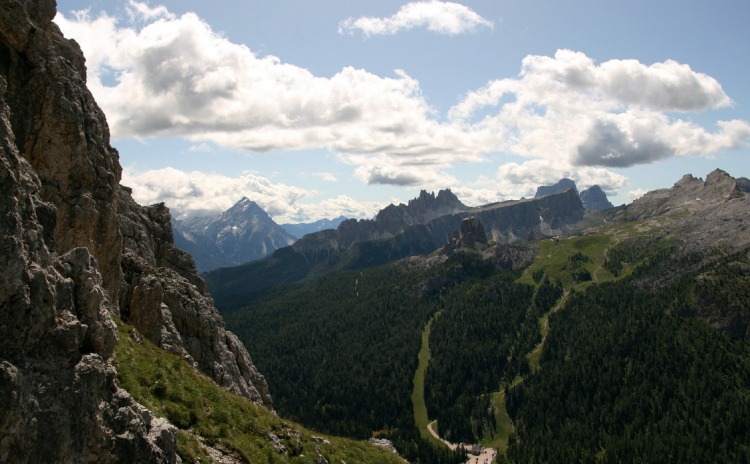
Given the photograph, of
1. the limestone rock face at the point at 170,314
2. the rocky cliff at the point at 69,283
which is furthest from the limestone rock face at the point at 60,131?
the limestone rock face at the point at 170,314

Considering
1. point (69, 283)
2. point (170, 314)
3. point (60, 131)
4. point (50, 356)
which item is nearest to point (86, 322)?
point (69, 283)

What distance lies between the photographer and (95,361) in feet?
71.6

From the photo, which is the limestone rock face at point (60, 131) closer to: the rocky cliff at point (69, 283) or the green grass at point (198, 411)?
the rocky cliff at point (69, 283)

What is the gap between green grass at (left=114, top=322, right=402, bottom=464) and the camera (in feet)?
106

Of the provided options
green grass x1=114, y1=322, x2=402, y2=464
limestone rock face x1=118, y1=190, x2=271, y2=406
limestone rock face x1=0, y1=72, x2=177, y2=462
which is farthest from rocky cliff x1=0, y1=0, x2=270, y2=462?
green grass x1=114, y1=322, x2=402, y2=464

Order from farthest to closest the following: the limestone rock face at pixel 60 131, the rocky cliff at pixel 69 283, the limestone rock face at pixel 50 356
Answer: the limestone rock face at pixel 60 131 < the rocky cliff at pixel 69 283 < the limestone rock face at pixel 50 356

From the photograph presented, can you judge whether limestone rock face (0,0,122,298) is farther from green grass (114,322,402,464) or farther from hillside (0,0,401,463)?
green grass (114,322,402,464)

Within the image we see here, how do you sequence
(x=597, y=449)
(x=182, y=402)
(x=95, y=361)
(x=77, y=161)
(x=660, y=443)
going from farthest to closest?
1. (x=597, y=449)
2. (x=660, y=443)
3. (x=77, y=161)
4. (x=182, y=402)
5. (x=95, y=361)

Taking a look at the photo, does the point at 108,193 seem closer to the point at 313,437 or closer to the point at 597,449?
the point at 313,437

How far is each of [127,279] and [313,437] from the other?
29306mm

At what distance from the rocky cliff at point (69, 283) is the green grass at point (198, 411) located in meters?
4.77

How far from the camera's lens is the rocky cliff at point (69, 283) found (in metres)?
18.8

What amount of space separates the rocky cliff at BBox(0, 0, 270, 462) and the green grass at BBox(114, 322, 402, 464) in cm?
477

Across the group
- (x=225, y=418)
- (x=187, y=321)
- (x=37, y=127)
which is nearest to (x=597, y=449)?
(x=187, y=321)
